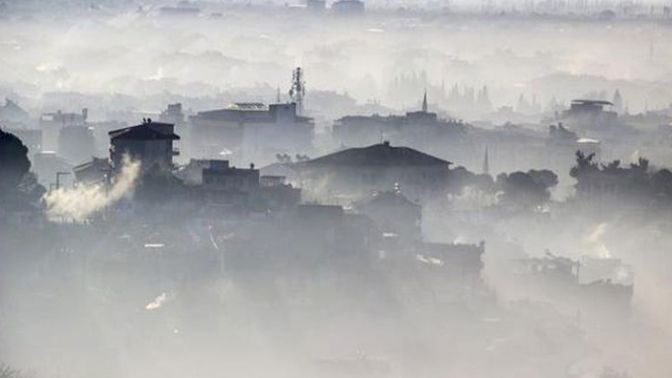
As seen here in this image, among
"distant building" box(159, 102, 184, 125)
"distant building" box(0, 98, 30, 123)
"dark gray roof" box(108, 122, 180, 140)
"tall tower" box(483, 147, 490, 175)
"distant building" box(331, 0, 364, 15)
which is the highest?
"distant building" box(331, 0, 364, 15)

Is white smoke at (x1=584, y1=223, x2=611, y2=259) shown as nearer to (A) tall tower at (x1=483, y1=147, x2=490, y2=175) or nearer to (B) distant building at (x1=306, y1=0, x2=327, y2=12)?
(A) tall tower at (x1=483, y1=147, x2=490, y2=175)

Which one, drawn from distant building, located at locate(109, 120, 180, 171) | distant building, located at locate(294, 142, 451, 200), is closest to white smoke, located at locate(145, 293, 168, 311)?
distant building, located at locate(109, 120, 180, 171)

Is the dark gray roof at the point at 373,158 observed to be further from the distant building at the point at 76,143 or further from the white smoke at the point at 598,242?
the distant building at the point at 76,143

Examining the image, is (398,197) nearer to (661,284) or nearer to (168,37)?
(661,284)

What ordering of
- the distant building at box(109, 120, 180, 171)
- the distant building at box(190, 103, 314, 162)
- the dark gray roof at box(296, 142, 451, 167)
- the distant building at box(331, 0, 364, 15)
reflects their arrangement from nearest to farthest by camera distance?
1. the distant building at box(109, 120, 180, 171)
2. the dark gray roof at box(296, 142, 451, 167)
3. the distant building at box(190, 103, 314, 162)
4. the distant building at box(331, 0, 364, 15)

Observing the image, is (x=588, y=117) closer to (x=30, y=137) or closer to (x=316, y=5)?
(x=30, y=137)

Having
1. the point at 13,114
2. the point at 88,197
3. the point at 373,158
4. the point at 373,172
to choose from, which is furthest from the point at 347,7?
the point at 88,197

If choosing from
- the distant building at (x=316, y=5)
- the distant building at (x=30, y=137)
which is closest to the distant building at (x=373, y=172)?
the distant building at (x=30, y=137)

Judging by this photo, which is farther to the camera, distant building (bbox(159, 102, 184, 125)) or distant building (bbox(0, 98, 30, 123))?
distant building (bbox(0, 98, 30, 123))
